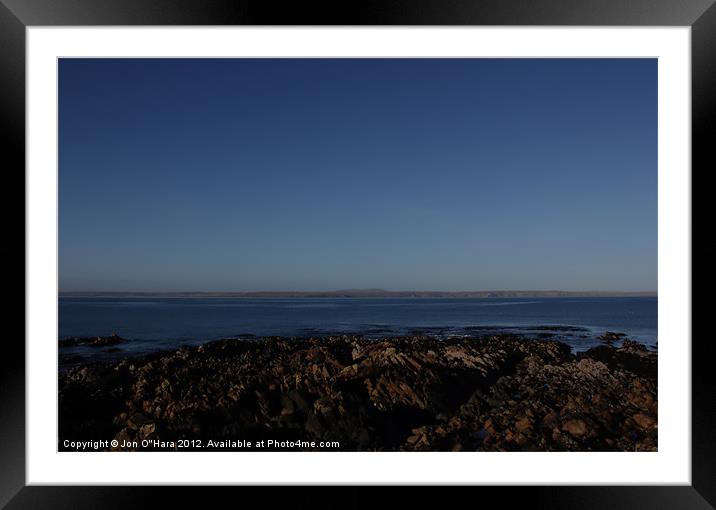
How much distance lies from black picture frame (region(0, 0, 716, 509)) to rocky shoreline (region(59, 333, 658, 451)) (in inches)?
18.0

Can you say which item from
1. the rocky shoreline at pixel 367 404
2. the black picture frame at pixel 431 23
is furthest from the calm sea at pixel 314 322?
the black picture frame at pixel 431 23

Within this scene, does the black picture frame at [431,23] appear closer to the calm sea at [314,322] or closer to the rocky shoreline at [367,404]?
the rocky shoreline at [367,404]

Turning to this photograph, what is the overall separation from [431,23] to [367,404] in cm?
222

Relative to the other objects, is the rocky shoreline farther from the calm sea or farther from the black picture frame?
the calm sea

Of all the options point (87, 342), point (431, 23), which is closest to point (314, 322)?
point (87, 342)

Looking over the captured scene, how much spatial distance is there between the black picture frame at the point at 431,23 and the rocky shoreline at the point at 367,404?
1.50 feet

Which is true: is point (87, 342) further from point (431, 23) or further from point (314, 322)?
point (431, 23)

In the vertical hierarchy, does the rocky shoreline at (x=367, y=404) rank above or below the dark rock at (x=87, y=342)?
above

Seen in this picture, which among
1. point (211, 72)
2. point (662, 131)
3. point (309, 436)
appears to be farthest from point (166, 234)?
point (662, 131)

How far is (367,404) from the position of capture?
259cm

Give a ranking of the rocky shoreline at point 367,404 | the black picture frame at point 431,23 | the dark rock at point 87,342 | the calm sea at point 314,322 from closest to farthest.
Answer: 1. the black picture frame at point 431,23
2. the rocky shoreline at point 367,404
3. the dark rock at point 87,342
4. the calm sea at point 314,322

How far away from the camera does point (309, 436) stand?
2357 mm

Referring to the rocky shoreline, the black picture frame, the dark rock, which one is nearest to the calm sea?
the dark rock

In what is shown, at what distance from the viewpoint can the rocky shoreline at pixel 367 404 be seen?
224 cm
